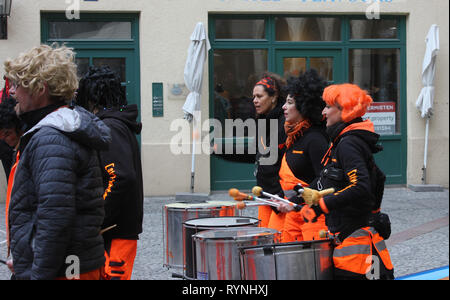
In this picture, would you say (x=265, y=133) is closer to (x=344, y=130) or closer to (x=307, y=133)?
(x=307, y=133)

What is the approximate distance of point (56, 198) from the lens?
2.45 m

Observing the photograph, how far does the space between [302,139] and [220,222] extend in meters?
0.88

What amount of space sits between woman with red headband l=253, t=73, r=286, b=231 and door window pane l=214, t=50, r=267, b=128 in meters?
5.67

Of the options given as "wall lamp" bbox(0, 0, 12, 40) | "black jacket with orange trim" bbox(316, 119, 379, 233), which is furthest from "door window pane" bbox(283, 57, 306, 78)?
"black jacket with orange trim" bbox(316, 119, 379, 233)

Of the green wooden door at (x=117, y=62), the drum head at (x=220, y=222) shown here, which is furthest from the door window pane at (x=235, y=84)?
the drum head at (x=220, y=222)

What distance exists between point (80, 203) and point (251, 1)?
8424 mm

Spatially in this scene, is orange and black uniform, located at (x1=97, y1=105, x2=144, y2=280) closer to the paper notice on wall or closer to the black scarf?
the black scarf

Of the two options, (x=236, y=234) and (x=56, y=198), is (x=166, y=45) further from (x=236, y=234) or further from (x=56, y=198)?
(x=56, y=198)

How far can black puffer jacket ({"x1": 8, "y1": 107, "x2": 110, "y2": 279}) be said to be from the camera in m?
2.46

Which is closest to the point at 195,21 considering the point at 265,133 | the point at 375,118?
the point at 375,118

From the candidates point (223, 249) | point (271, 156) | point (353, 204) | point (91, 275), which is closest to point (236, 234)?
point (223, 249)

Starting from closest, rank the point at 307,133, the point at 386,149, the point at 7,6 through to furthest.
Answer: the point at 307,133, the point at 7,6, the point at 386,149

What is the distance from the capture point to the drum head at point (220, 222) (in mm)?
3637
